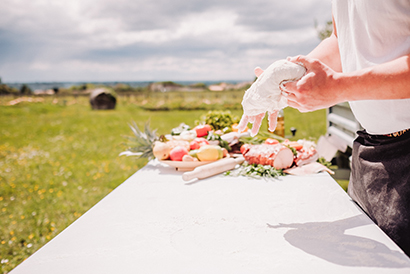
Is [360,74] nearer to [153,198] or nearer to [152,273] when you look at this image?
[152,273]

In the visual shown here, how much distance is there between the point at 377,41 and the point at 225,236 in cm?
96

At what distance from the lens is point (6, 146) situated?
8.61m

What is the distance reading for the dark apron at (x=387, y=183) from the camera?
117 centimetres

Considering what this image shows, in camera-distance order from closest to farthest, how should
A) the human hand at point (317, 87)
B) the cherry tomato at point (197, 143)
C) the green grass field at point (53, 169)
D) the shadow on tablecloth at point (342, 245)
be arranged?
the shadow on tablecloth at point (342, 245), the human hand at point (317, 87), the cherry tomato at point (197, 143), the green grass field at point (53, 169)

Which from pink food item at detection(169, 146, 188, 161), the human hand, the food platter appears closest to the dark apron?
the human hand

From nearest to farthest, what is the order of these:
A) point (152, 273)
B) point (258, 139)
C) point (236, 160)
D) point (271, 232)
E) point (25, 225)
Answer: point (152, 273)
point (271, 232)
point (236, 160)
point (258, 139)
point (25, 225)

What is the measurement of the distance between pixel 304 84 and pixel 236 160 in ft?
3.84

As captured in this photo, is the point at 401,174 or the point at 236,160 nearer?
the point at 401,174

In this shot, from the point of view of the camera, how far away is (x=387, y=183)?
1.22 m

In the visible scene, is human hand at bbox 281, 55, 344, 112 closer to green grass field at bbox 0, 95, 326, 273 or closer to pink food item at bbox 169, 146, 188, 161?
pink food item at bbox 169, 146, 188, 161

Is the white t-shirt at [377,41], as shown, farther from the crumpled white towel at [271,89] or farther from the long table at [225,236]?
the long table at [225,236]

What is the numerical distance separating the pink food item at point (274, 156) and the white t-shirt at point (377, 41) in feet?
2.84

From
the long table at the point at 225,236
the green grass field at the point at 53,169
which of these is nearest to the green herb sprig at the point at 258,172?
the long table at the point at 225,236

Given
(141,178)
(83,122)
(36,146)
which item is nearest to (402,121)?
(141,178)
